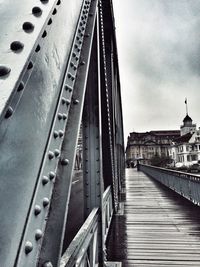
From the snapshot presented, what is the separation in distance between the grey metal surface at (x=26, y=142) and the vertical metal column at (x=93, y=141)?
1797mm

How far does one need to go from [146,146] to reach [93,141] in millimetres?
129322

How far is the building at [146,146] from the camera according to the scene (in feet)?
417

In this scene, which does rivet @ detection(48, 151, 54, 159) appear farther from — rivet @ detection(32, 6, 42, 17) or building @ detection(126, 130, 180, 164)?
building @ detection(126, 130, 180, 164)

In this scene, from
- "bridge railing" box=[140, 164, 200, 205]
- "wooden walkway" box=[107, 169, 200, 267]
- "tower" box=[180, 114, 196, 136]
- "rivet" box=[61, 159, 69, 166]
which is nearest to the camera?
"rivet" box=[61, 159, 69, 166]

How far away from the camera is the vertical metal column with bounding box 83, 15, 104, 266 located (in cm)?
292

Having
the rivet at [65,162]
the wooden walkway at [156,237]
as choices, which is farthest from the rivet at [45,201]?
the wooden walkway at [156,237]

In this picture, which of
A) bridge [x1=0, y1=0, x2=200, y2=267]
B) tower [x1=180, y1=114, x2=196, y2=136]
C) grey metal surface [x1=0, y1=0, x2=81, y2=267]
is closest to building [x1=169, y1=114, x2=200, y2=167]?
tower [x1=180, y1=114, x2=196, y2=136]

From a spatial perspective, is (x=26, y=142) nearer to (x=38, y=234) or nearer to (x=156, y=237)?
(x=38, y=234)

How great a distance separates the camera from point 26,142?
79 centimetres

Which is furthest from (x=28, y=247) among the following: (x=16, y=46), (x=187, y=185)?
(x=187, y=185)

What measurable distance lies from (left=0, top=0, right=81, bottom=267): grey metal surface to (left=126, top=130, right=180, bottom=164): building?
114116 millimetres

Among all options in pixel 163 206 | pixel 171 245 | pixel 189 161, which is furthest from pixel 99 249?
pixel 189 161

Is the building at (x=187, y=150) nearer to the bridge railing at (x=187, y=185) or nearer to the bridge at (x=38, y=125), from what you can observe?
the bridge railing at (x=187, y=185)

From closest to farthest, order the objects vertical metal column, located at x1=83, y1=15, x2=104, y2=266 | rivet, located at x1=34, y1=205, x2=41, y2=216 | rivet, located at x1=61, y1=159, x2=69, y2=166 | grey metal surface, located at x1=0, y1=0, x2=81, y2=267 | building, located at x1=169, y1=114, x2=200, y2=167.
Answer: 1. grey metal surface, located at x1=0, y1=0, x2=81, y2=267
2. rivet, located at x1=34, y1=205, x2=41, y2=216
3. rivet, located at x1=61, y1=159, x2=69, y2=166
4. vertical metal column, located at x1=83, y1=15, x2=104, y2=266
5. building, located at x1=169, y1=114, x2=200, y2=167
